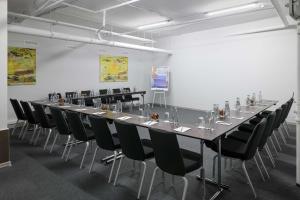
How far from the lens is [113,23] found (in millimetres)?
7395

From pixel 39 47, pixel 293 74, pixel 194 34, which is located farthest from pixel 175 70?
pixel 39 47

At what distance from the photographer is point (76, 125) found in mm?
3285

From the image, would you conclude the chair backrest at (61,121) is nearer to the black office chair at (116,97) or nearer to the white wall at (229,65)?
the black office chair at (116,97)

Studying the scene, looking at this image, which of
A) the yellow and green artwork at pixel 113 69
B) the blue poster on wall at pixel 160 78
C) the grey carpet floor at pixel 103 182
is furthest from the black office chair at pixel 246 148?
the blue poster on wall at pixel 160 78

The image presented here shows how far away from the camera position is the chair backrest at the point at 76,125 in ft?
10.6

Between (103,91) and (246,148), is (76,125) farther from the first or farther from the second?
(103,91)

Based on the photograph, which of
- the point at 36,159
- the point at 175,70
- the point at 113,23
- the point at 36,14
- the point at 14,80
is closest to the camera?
the point at 36,159

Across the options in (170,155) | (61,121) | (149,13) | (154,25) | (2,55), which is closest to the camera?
(170,155)

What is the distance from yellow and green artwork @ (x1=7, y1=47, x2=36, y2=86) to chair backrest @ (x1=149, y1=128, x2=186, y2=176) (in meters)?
5.37

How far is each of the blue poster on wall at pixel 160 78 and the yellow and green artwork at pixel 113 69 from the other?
4.08 ft

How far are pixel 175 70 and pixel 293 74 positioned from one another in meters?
4.30

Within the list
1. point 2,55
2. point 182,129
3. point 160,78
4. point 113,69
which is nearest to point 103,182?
point 182,129

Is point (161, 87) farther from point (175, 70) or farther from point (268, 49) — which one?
point (268, 49)

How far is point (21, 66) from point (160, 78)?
523 cm
